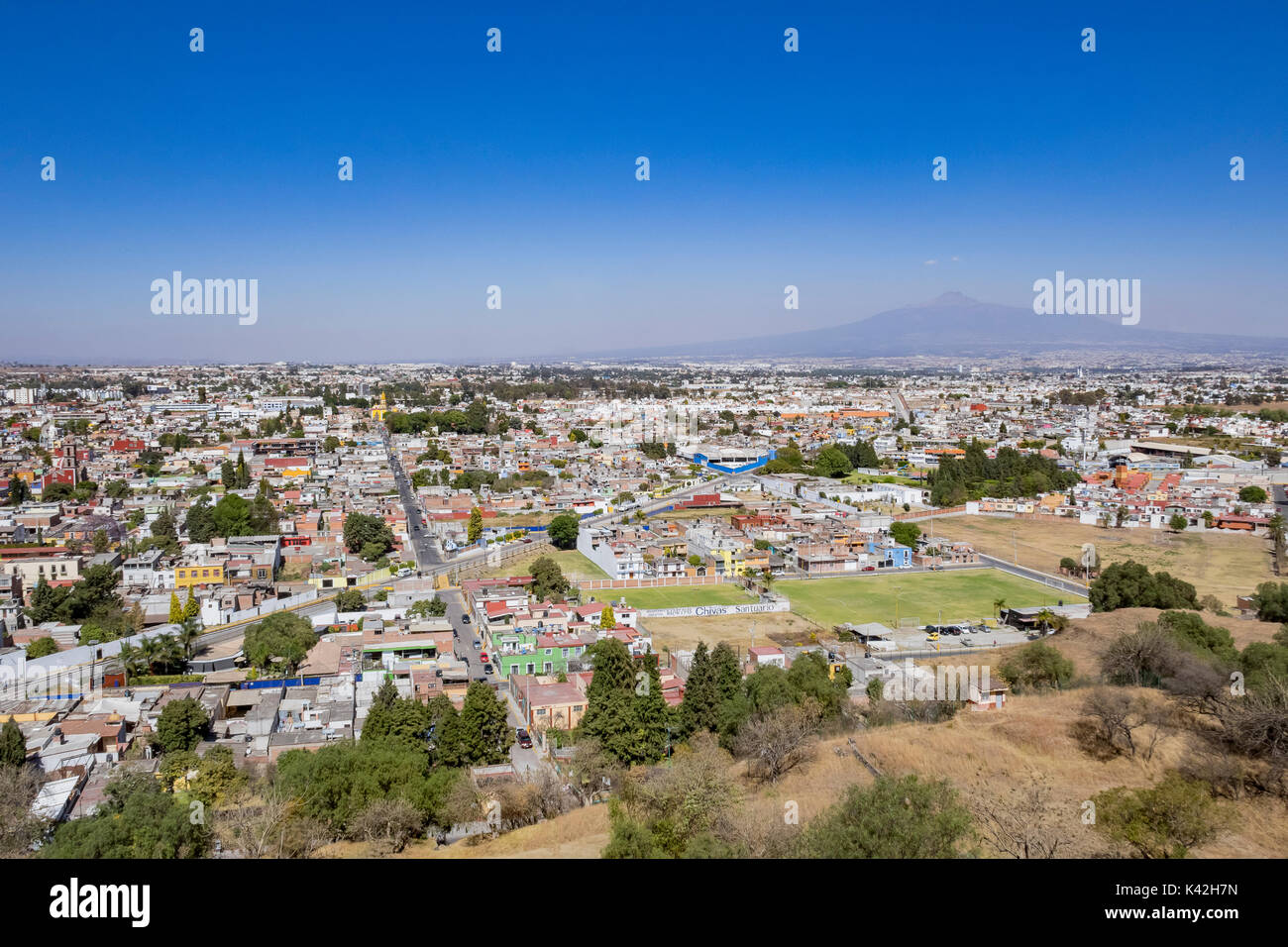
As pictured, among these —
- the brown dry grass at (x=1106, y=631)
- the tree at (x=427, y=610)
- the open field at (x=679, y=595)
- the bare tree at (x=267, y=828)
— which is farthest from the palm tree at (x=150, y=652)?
the brown dry grass at (x=1106, y=631)

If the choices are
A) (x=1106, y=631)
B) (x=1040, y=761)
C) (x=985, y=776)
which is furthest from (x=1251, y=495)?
(x=985, y=776)

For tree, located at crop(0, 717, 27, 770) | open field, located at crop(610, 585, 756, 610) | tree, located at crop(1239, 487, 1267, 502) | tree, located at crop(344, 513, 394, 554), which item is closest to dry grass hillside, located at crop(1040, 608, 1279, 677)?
open field, located at crop(610, 585, 756, 610)

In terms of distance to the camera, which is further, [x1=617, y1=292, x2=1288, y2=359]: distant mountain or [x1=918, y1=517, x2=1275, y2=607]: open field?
[x1=617, y1=292, x2=1288, y2=359]: distant mountain

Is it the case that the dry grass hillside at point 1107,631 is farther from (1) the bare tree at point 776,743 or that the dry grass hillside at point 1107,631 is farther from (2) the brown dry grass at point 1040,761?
(1) the bare tree at point 776,743

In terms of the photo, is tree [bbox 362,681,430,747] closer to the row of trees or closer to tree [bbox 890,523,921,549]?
tree [bbox 890,523,921,549]

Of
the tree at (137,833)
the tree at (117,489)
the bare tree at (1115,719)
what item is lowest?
the bare tree at (1115,719)

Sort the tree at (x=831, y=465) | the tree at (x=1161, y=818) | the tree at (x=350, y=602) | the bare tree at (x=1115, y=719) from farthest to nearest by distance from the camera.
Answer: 1. the tree at (x=831, y=465)
2. the tree at (x=350, y=602)
3. the bare tree at (x=1115, y=719)
4. the tree at (x=1161, y=818)

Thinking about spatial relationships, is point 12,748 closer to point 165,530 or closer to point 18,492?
point 165,530
